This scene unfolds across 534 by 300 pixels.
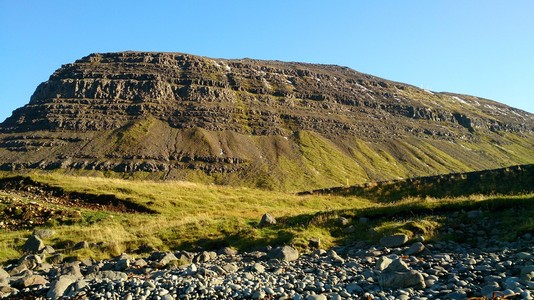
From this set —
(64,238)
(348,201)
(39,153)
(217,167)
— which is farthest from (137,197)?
(39,153)

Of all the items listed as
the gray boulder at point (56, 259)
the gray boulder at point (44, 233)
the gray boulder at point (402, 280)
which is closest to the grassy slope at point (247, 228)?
the gray boulder at point (44, 233)

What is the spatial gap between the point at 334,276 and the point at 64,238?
57.8ft

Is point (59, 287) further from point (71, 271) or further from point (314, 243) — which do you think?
point (314, 243)

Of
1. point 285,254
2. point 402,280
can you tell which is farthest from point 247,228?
point 402,280

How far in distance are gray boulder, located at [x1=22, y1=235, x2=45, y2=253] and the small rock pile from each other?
335 centimetres

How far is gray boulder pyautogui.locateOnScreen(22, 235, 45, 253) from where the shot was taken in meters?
20.1

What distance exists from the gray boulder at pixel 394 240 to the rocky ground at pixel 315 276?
0.04m

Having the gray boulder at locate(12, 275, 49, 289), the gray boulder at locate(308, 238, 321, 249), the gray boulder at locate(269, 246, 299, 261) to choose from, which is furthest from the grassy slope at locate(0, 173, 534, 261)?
the gray boulder at locate(12, 275, 49, 289)

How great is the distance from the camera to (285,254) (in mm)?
15969

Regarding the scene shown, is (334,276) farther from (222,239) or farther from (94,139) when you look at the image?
(94,139)

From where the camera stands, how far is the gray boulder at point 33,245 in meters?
20.1

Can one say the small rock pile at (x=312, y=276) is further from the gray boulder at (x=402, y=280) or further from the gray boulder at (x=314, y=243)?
the gray boulder at (x=314, y=243)

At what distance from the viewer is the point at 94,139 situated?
17462cm

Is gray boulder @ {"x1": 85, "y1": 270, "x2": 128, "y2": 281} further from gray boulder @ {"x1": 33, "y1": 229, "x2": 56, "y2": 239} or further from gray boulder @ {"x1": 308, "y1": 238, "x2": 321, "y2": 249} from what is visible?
gray boulder @ {"x1": 33, "y1": 229, "x2": 56, "y2": 239}
